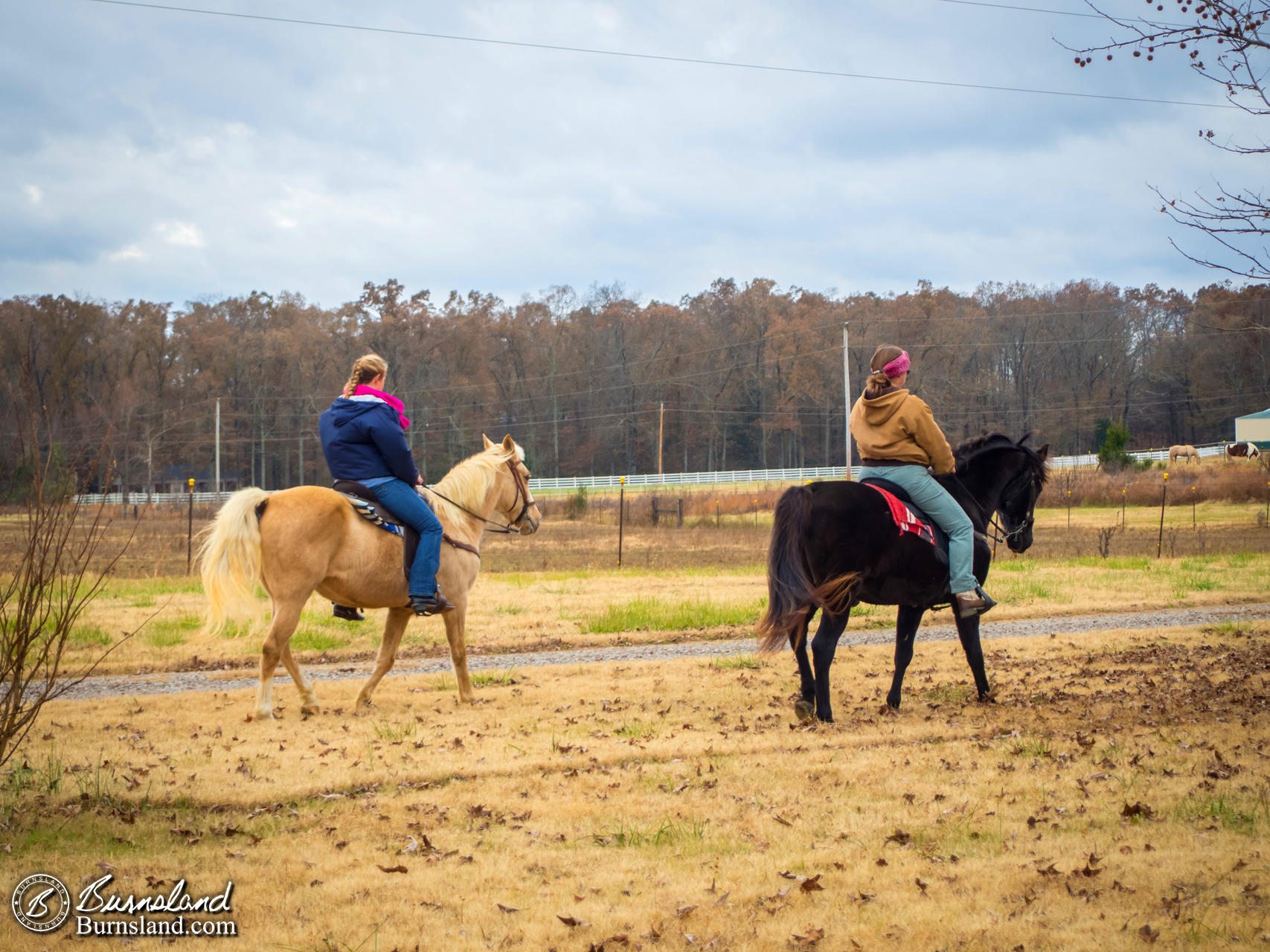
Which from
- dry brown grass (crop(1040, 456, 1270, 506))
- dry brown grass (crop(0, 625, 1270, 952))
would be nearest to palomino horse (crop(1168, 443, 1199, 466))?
dry brown grass (crop(1040, 456, 1270, 506))

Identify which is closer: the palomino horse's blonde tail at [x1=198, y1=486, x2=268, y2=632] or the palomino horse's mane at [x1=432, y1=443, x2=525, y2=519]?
the palomino horse's blonde tail at [x1=198, y1=486, x2=268, y2=632]

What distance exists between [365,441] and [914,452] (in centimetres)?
416

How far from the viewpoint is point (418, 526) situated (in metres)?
7.39

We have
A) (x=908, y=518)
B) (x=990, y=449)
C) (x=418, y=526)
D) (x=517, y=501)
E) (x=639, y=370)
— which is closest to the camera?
(x=908, y=518)

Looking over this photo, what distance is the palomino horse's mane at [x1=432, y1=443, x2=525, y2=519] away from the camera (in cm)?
809

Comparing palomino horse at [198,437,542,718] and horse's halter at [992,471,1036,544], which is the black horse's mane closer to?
horse's halter at [992,471,1036,544]

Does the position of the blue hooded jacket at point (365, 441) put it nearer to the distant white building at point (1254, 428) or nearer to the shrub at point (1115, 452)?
the shrub at point (1115, 452)

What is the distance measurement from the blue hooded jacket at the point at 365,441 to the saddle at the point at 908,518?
137 inches

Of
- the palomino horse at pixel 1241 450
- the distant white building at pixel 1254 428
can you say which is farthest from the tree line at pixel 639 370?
the palomino horse at pixel 1241 450

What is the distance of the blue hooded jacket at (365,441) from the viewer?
7.15 metres

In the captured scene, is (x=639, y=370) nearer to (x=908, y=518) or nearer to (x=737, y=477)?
(x=737, y=477)

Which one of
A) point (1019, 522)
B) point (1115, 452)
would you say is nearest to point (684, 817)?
point (1019, 522)

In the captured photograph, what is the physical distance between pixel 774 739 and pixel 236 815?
129 inches

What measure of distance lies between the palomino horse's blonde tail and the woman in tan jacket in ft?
14.5
